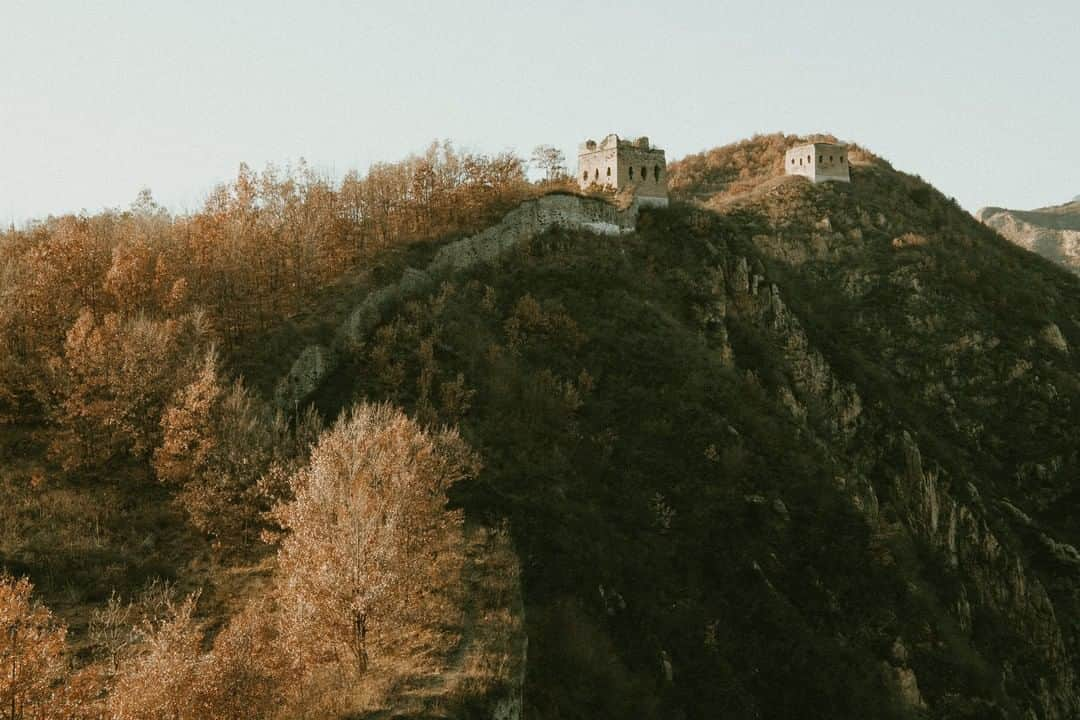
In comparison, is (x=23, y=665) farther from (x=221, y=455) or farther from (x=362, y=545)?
(x=221, y=455)

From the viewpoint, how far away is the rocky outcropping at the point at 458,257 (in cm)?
4116

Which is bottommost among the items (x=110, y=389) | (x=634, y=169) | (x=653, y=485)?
(x=653, y=485)

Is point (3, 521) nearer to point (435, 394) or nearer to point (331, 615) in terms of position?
point (331, 615)

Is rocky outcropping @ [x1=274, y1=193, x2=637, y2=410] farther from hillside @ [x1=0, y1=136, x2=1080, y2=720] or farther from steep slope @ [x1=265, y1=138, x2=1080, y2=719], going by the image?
steep slope @ [x1=265, y1=138, x2=1080, y2=719]

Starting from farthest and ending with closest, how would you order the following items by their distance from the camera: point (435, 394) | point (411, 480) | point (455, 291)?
point (455, 291), point (435, 394), point (411, 480)

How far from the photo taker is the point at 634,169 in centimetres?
6519

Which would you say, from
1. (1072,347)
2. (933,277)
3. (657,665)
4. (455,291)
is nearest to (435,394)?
(455,291)

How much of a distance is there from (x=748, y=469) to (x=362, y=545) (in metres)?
25.1

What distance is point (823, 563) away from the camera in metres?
40.2

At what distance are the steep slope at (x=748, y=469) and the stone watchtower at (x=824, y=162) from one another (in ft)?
76.7

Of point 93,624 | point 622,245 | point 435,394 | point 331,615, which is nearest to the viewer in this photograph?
point 331,615

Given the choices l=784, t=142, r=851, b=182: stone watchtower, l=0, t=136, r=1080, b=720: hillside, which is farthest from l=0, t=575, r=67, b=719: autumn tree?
l=784, t=142, r=851, b=182: stone watchtower

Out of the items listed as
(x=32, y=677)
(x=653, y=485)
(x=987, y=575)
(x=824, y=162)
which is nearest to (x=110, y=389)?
(x=32, y=677)

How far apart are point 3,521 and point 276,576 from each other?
10604 millimetres
